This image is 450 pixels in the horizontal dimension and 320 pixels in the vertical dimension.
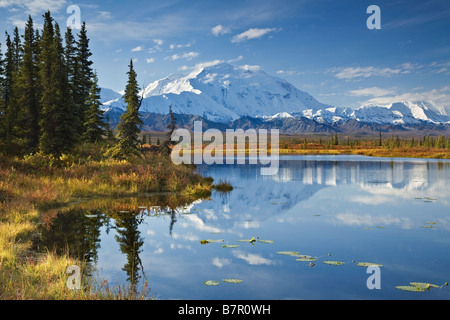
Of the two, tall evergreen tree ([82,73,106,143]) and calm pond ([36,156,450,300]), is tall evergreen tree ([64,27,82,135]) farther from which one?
calm pond ([36,156,450,300])

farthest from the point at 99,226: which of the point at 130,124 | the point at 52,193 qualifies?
the point at 130,124

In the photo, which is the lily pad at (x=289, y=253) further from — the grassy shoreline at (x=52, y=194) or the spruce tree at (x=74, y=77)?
the spruce tree at (x=74, y=77)

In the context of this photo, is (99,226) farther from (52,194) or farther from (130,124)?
(130,124)

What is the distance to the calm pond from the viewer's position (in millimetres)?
10492

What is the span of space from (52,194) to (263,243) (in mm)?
13477

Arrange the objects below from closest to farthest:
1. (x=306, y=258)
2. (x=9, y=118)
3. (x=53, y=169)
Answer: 1. (x=306, y=258)
2. (x=53, y=169)
3. (x=9, y=118)

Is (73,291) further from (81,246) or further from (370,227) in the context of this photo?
(370,227)

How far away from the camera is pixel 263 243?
1505 cm

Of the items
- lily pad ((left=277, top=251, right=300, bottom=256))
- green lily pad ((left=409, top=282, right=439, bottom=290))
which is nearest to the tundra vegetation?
lily pad ((left=277, top=251, right=300, bottom=256))

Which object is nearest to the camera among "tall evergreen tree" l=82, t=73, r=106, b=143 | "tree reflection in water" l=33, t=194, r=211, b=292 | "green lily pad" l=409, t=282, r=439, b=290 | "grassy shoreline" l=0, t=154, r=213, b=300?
"grassy shoreline" l=0, t=154, r=213, b=300

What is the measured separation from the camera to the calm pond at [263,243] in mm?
10492

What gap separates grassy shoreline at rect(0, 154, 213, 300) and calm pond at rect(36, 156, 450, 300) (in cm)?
119
